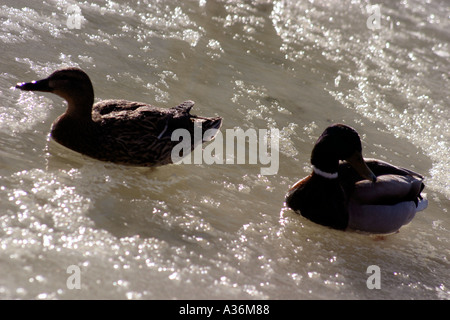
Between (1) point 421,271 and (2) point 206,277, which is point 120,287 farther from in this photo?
(1) point 421,271

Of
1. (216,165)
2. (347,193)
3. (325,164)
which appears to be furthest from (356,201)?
(216,165)

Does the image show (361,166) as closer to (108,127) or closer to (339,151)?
(339,151)

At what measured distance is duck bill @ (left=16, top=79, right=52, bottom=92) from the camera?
15.5ft

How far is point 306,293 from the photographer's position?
376cm

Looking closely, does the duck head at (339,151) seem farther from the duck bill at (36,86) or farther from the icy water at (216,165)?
the duck bill at (36,86)

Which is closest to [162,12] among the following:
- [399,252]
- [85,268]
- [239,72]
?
[239,72]

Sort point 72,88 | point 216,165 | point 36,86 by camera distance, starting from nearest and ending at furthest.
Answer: point 36,86 → point 72,88 → point 216,165

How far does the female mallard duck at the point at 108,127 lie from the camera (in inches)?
188

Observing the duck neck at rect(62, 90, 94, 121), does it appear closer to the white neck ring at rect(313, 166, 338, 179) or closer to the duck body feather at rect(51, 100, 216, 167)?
the duck body feather at rect(51, 100, 216, 167)

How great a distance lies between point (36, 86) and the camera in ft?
15.7

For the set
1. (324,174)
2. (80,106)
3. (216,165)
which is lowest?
(216,165)

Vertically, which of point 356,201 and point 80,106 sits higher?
point 80,106

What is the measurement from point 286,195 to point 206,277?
4.83 ft

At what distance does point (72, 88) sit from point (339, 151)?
224 cm
